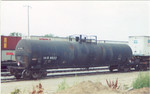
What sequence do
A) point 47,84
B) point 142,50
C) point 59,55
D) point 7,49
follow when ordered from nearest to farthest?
point 47,84 < point 59,55 < point 7,49 < point 142,50

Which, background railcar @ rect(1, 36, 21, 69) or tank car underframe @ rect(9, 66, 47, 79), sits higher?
background railcar @ rect(1, 36, 21, 69)

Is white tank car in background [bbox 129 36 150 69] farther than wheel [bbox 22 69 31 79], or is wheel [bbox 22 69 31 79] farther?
white tank car in background [bbox 129 36 150 69]

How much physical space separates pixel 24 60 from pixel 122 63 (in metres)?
10.5

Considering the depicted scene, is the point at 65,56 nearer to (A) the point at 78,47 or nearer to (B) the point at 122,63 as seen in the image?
(A) the point at 78,47

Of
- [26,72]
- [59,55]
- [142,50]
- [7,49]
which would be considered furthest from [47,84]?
[142,50]

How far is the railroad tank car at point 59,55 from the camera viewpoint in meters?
16.0

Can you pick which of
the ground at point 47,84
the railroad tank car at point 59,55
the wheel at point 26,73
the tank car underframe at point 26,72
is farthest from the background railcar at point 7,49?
the ground at point 47,84

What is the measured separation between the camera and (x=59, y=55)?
17.0 m

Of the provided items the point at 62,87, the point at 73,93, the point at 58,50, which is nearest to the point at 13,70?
the point at 58,50

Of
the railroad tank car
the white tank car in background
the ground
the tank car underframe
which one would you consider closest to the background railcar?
the tank car underframe

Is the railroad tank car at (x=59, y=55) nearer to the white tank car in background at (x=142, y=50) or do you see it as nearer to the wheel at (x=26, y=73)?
the wheel at (x=26, y=73)

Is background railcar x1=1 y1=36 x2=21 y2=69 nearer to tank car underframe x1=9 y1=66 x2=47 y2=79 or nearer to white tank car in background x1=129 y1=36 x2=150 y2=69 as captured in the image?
tank car underframe x1=9 y1=66 x2=47 y2=79

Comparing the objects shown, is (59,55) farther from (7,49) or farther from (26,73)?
(7,49)

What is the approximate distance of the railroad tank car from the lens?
628 inches
